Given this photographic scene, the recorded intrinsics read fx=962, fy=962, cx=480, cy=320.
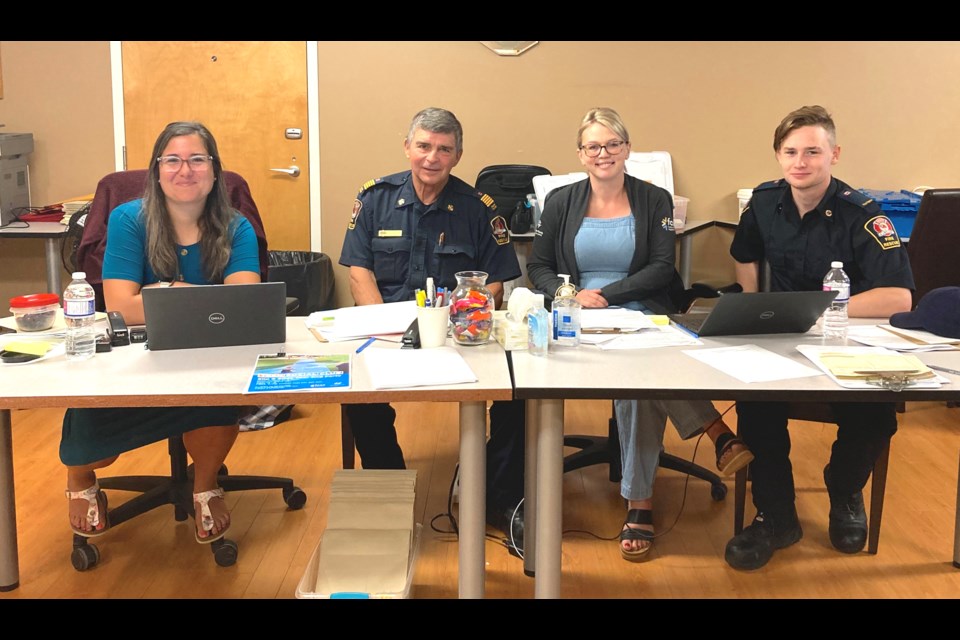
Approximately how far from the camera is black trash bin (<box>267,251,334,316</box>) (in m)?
4.68

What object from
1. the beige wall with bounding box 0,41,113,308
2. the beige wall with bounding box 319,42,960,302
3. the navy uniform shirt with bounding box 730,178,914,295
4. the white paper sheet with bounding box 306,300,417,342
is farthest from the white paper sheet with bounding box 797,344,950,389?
the beige wall with bounding box 0,41,113,308

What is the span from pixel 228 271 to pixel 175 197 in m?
0.26

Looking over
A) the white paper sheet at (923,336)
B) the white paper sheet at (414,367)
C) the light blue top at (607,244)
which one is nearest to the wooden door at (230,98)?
the light blue top at (607,244)

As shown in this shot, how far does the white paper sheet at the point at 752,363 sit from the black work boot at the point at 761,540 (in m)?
0.66

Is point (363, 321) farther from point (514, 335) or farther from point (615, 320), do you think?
point (615, 320)

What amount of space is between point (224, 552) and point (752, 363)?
1.56 metres

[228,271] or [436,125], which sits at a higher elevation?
[436,125]

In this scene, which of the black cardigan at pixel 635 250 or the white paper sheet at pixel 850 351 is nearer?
the white paper sheet at pixel 850 351

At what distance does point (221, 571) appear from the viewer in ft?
8.99

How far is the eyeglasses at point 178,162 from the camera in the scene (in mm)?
2730

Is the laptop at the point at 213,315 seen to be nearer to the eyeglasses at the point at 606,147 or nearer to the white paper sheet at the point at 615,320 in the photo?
the white paper sheet at the point at 615,320

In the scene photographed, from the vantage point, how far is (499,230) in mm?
3289

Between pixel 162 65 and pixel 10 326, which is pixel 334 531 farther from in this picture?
pixel 162 65

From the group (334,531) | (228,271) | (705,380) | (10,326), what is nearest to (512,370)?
(705,380)
